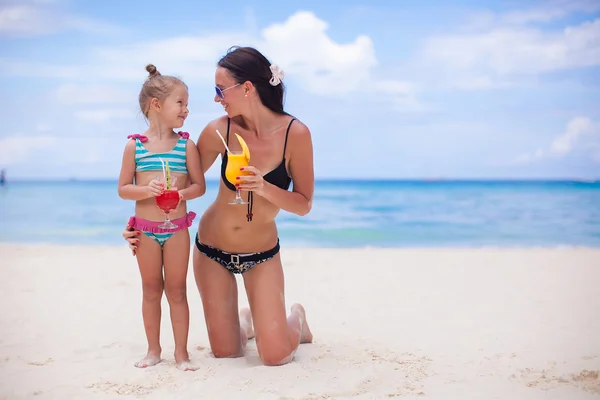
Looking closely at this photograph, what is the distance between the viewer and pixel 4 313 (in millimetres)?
5008

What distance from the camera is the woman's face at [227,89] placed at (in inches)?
145

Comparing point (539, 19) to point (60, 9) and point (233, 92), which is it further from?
point (233, 92)

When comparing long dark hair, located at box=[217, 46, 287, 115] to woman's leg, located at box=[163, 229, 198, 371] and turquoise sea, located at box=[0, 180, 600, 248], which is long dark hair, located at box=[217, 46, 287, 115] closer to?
woman's leg, located at box=[163, 229, 198, 371]

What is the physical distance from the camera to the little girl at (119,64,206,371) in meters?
3.49

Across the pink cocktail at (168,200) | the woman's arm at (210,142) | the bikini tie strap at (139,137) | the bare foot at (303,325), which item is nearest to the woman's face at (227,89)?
the woman's arm at (210,142)

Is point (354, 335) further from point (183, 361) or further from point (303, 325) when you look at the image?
point (183, 361)

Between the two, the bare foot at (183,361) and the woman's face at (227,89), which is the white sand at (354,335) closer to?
the bare foot at (183,361)

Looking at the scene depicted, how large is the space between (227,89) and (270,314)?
54.3 inches

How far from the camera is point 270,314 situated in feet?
12.5

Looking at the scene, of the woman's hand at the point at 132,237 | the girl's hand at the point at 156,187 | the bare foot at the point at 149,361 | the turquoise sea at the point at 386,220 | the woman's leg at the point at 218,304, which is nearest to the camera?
the girl's hand at the point at 156,187

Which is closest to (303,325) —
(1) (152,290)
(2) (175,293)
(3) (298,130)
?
(2) (175,293)

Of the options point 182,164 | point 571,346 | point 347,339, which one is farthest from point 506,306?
point 182,164

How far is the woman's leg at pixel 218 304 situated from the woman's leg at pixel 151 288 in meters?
0.36

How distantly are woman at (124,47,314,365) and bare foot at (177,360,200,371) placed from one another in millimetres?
298
